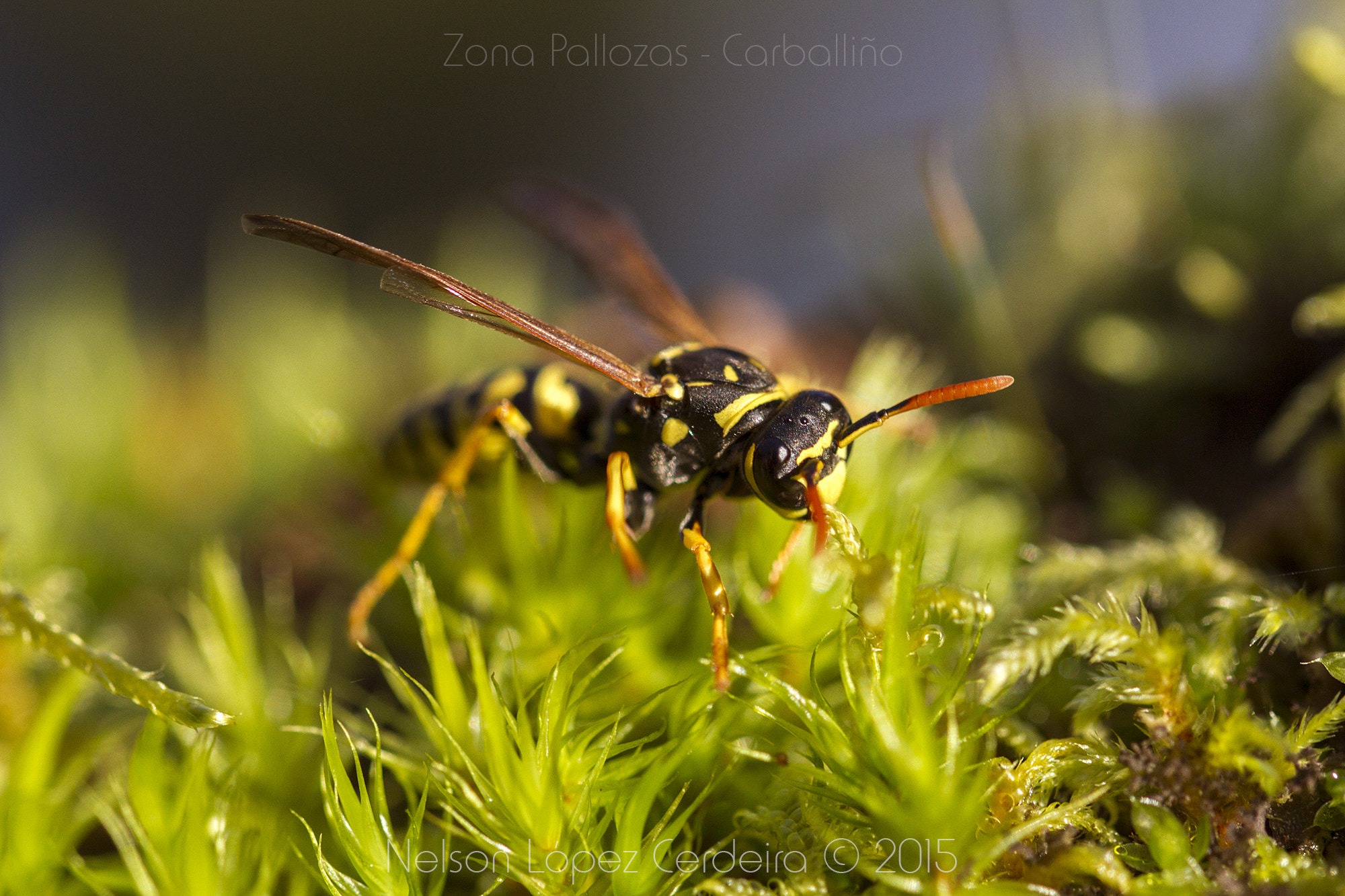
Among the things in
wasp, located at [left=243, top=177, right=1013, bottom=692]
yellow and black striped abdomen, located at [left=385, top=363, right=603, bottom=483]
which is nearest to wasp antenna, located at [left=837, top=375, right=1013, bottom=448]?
wasp, located at [left=243, top=177, right=1013, bottom=692]

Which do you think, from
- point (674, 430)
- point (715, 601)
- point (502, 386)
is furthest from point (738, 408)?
point (502, 386)

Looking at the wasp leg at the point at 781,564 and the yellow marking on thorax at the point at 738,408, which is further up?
the yellow marking on thorax at the point at 738,408

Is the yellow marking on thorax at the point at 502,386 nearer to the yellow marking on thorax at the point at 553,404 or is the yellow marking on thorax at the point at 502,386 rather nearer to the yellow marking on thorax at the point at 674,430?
the yellow marking on thorax at the point at 553,404

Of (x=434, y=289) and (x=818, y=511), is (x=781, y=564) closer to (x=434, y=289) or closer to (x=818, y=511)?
(x=818, y=511)

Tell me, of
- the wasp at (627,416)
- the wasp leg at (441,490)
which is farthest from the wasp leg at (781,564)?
the wasp leg at (441,490)

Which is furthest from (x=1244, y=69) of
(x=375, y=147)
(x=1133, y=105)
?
(x=375, y=147)

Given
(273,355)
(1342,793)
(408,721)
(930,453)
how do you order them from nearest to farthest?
1. (1342,793)
2. (408,721)
3. (930,453)
4. (273,355)

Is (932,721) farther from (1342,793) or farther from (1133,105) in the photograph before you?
(1133,105)
